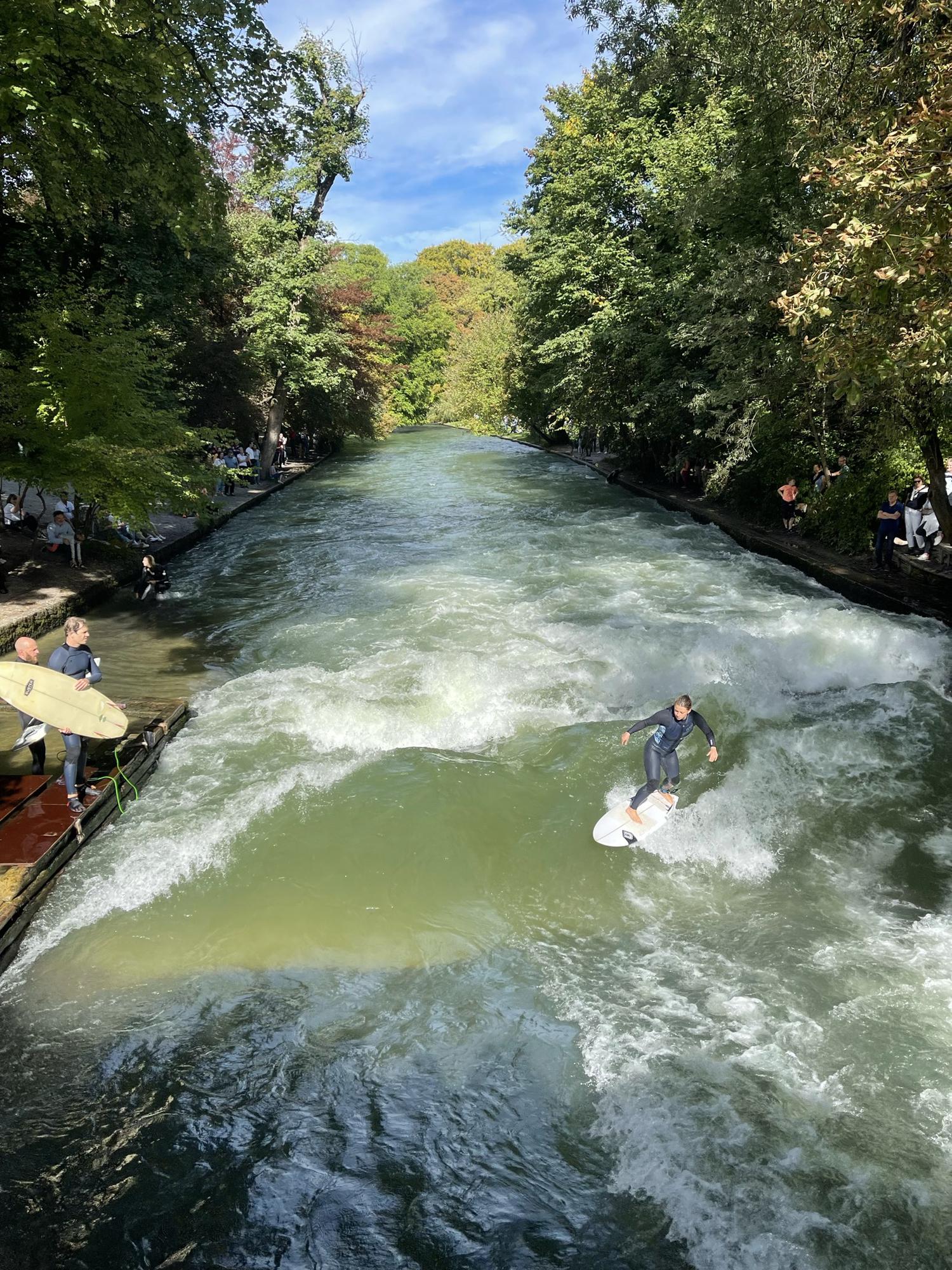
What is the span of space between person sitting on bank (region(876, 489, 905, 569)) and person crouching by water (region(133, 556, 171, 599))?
13588 mm

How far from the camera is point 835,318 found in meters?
9.73

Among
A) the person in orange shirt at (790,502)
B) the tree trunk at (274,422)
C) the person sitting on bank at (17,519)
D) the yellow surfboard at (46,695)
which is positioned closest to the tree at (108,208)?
the person sitting on bank at (17,519)

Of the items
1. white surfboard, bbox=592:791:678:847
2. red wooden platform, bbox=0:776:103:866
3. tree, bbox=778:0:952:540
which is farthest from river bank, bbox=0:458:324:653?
tree, bbox=778:0:952:540

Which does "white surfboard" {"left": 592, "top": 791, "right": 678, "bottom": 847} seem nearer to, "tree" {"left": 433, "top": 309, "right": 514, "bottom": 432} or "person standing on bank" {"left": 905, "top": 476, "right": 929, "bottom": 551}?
"person standing on bank" {"left": 905, "top": 476, "right": 929, "bottom": 551}

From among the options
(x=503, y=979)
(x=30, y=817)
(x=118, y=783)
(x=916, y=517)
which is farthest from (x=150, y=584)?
(x=916, y=517)

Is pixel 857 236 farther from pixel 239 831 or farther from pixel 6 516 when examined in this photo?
pixel 6 516

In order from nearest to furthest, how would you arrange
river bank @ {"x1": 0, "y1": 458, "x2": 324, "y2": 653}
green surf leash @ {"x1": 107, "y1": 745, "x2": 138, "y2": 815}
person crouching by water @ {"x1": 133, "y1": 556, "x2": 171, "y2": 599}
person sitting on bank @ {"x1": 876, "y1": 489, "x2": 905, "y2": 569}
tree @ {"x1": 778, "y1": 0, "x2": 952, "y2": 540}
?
tree @ {"x1": 778, "y1": 0, "x2": 952, "y2": 540}, green surf leash @ {"x1": 107, "y1": 745, "x2": 138, "y2": 815}, river bank @ {"x1": 0, "y1": 458, "x2": 324, "y2": 653}, person sitting on bank @ {"x1": 876, "y1": 489, "x2": 905, "y2": 569}, person crouching by water @ {"x1": 133, "y1": 556, "x2": 171, "y2": 599}

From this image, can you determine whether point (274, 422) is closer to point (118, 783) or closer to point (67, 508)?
point (67, 508)

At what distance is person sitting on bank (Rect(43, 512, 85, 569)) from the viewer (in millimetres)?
16766

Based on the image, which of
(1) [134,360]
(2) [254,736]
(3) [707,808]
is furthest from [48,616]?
(3) [707,808]

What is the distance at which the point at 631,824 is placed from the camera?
7.89 meters

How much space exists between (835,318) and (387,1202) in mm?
9862

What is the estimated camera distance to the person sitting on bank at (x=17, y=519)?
57.8 feet

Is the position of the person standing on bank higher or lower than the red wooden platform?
higher
